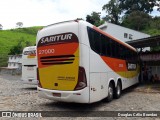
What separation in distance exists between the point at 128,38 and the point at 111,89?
30695 millimetres

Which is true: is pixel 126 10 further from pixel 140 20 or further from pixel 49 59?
pixel 49 59

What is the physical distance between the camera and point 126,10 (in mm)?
78375

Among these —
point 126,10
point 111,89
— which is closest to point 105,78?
point 111,89

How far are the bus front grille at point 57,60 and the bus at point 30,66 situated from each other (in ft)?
27.6

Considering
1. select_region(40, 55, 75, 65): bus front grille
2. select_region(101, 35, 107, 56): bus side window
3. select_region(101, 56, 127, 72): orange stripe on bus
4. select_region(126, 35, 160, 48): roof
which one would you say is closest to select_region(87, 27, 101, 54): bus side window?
select_region(101, 35, 107, 56): bus side window

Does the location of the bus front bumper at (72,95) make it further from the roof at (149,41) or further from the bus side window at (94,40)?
the roof at (149,41)

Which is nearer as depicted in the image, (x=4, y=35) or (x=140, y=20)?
(x=140, y=20)

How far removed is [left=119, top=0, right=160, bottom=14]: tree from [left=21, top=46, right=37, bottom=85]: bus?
61.6 meters

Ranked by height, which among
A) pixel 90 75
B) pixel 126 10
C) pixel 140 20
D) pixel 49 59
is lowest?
pixel 90 75

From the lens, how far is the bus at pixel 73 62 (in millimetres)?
9203

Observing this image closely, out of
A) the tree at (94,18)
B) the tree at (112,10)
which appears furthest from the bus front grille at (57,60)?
the tree at (112,10)

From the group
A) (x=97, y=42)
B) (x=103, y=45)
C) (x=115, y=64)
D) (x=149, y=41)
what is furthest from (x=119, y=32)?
(x=97, y=42)

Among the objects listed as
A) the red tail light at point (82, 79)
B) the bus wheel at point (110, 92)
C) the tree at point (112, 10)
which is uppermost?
the tree at point (112, 10)

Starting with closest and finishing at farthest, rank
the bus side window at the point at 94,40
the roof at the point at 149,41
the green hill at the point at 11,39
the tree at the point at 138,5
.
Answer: the bus side window at the point at 94,40 < the roof at the point at 149,41 < the green hill at the point at 11,39 < the tree at the point at 138,5
